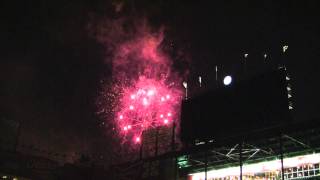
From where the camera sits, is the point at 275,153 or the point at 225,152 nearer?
the point at 275,153

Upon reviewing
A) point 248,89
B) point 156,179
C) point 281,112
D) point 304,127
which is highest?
point 248,89

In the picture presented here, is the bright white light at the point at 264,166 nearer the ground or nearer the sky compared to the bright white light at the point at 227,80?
nearer the ground

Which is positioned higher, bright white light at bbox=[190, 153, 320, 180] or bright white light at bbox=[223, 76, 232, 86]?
bright white light at bbox=[223, 76, 232, 86]

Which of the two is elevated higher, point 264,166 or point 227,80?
point 227,80

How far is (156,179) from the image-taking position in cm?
2991

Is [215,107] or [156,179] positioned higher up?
[215,107]

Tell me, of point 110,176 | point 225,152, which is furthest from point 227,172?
point 110,176

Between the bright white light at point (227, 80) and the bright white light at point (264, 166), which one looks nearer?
the bright white light at point (264, 166)

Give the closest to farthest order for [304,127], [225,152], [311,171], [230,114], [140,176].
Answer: [304,127] < [311,171] < [225,152] < [230,114] < [140,176]

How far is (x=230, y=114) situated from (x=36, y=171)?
52.3 ft

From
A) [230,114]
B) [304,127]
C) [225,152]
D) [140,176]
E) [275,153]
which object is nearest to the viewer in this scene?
[304,127]

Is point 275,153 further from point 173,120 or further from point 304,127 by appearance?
point 173,120

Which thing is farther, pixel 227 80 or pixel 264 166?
pixel 227 80

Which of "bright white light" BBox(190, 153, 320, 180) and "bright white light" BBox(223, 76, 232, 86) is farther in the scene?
"bright white light" BBox(223, 76, 232, 86)
